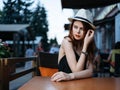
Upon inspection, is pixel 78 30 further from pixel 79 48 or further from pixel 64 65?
pixel 64 65

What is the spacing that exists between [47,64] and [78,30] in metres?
2.07

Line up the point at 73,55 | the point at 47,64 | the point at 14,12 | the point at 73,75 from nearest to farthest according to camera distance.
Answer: the point at 73,75
the point at 73,55
the point at 47,64
the point at 14,12

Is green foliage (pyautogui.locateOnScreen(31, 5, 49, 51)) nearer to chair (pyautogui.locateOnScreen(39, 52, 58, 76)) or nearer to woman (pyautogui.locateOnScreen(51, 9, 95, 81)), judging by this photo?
chair (pyautogui.locateOnScreen(39, 52, 58, 76))

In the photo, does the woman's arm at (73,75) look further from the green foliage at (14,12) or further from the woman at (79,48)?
the green foliage at (14,12)

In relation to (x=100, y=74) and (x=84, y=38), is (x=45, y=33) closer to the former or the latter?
(x=100, y=74)

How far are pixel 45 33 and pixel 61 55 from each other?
72.3 meters

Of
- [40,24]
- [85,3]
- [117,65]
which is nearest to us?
[117,65]

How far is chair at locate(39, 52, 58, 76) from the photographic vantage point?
16.6 feet

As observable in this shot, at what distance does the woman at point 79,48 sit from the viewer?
3.02 metres

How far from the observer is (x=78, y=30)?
3.11 m

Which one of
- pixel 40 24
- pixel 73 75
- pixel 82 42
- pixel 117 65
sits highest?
pixel 40 24

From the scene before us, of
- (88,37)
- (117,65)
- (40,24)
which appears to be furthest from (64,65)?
(40,24)

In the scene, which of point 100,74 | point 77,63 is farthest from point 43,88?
point 100,74

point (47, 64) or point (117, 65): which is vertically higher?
point (47, 64)
